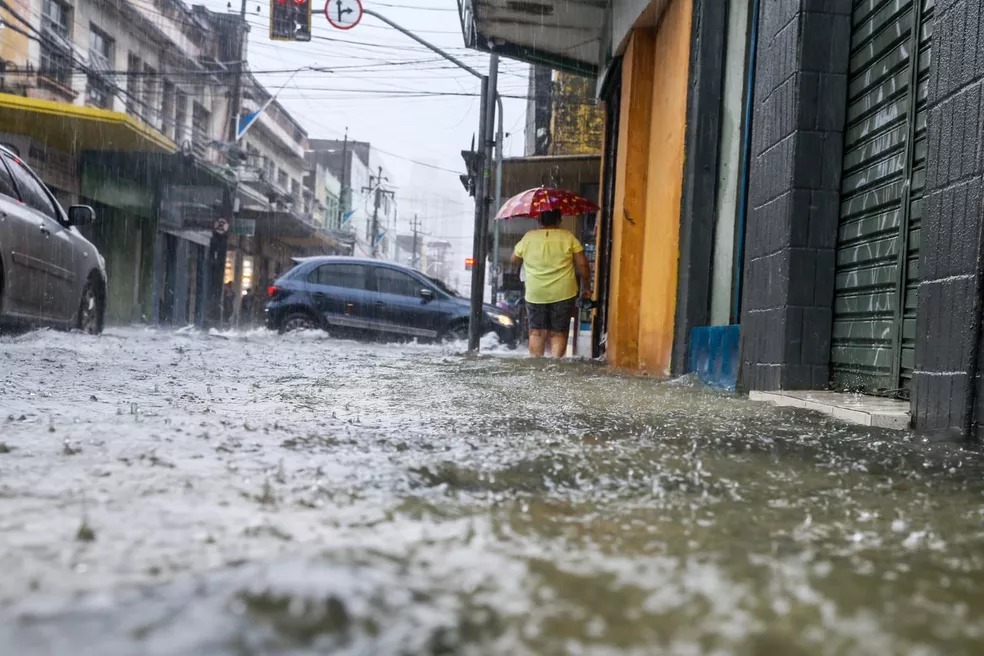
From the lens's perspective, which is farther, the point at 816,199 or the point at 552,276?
the point at 552,276

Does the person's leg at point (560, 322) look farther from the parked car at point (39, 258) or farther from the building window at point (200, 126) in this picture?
the building window at point (200, 126)

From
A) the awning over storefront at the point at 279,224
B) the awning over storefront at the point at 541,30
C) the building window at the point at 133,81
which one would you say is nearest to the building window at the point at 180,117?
the building window at the point at 133,81

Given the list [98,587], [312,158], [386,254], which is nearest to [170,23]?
[98,587]

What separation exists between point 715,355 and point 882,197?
1661 mm

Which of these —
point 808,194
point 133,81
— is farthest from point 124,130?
point 808,194

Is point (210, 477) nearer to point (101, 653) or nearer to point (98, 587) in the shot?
point (98, 587)

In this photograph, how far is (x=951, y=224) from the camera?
8.98 feet

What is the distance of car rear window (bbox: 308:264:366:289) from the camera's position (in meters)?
13.1

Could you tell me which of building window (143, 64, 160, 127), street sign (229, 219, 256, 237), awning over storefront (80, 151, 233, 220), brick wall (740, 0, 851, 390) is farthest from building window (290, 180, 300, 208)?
brick wall (740, 0, 851, 390)

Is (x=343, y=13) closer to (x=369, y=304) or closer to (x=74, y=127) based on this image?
(x=74, y=127)

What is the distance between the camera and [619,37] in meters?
8.44

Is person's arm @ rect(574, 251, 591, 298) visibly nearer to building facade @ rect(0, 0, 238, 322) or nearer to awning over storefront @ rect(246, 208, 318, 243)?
building facade @ rect(0, 0, 238, 322)

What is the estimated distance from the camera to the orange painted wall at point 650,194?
612 centimetres

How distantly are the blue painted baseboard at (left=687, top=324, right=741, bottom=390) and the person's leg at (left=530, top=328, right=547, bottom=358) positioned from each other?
2482mm
